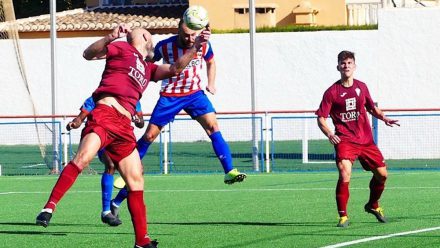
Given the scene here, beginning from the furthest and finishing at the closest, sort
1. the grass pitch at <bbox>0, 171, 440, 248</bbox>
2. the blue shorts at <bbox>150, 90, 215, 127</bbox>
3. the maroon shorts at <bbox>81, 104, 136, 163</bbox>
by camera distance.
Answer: the blue shorts at <bbox>150, 90, 215, 127</bbox>
the grass pitch at <bbox>0, 171, 440, 248</bbox>
the maroon shorts at <bbox>81, 104, 136, 163</bbox>

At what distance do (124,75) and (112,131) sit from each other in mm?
648

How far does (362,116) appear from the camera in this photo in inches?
540

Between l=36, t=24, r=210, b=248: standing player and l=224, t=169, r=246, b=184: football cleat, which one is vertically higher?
l=36, t=24, r=210, b=248: standing player

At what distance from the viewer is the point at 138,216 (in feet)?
34.9

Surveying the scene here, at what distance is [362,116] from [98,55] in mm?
3704

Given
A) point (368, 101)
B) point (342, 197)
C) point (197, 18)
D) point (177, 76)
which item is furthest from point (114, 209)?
point (368, 101)

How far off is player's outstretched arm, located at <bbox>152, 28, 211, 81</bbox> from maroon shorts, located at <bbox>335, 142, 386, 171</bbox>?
9.44ft

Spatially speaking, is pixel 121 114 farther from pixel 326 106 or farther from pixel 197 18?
pixel 326 106

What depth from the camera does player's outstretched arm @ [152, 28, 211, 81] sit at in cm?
1118

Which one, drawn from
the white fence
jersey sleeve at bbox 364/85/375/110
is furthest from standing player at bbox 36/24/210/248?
the white fence

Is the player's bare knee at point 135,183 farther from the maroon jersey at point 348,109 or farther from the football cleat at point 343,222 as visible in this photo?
the maroon jersey at point 348,109

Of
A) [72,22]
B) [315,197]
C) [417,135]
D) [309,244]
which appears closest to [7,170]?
[417,135]

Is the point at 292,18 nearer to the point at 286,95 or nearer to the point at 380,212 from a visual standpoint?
the point at 286,95

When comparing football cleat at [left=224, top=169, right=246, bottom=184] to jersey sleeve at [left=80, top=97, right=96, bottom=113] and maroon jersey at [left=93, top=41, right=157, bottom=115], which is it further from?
maroon jersey at [left=93, top=41, right=157, bottom=115]
